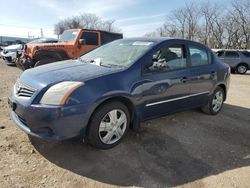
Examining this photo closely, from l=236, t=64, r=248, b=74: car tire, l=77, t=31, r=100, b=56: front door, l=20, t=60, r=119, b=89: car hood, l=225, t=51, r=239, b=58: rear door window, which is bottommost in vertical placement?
l=236, t=64, r=248, b=74: car tire

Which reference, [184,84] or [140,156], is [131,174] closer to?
[140,156]

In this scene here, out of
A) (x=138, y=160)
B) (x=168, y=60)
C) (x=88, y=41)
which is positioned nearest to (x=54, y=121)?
(x=138, y=160)

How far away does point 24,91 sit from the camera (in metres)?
3.23

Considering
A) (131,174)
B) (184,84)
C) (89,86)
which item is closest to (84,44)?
(184,84)

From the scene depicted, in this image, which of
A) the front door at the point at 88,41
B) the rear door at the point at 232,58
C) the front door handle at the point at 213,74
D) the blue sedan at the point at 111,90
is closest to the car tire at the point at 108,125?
the blue sedan at the point at 111,90

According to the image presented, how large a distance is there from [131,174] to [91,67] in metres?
1.66

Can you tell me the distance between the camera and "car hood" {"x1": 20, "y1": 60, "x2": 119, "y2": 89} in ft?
10.4

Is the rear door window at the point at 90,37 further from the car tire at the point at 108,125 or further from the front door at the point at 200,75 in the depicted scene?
the car tire at the point at 108,125

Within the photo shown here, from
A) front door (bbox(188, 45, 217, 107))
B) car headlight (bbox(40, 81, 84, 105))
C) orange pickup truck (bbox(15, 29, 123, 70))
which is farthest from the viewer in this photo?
orange pickup truck (bbox(15, 29, 123, 70))

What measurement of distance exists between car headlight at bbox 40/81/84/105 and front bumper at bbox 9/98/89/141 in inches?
2.9

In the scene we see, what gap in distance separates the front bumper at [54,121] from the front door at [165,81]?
1.12m

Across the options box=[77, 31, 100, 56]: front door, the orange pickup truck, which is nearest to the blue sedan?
the orange pickup truck

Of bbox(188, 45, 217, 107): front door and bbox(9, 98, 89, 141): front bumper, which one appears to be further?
bbox(188, 45, 217, 107): front door

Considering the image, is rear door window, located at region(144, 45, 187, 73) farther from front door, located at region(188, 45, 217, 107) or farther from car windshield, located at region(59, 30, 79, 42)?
car windshield, located at region(59, 30, 79, 42)
